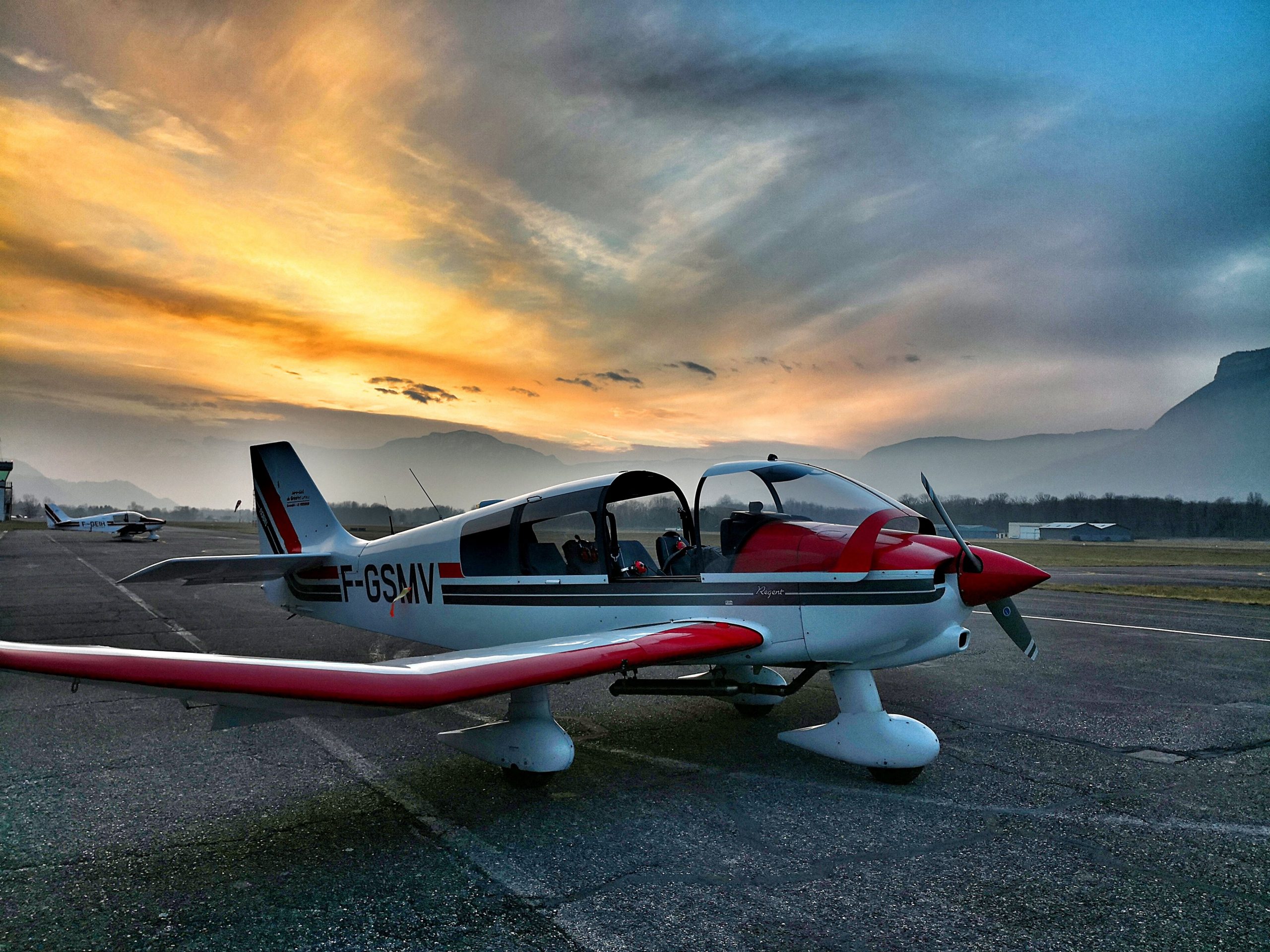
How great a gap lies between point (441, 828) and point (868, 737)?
288cm

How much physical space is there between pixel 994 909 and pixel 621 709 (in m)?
4.06

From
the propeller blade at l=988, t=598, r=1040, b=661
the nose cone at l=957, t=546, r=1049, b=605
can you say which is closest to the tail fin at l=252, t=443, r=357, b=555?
the nose cone at l=957, t=546, r=1049, b=605

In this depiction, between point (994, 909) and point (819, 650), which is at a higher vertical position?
point (819, 650)

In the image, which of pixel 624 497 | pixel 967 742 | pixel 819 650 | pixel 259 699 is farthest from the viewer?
pixel 624 497

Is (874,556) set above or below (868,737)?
above

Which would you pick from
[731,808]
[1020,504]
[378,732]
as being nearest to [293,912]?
[731,808]

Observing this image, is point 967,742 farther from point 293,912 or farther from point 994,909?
point 293,912

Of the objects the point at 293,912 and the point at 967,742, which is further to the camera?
the point at 967,742

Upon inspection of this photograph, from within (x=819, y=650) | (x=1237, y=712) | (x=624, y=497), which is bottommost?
(x=1237, y=712)

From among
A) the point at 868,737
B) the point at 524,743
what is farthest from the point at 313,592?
the point at 868,737

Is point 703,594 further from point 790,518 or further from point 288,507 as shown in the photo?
point 288,507

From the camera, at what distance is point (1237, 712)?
6.91m

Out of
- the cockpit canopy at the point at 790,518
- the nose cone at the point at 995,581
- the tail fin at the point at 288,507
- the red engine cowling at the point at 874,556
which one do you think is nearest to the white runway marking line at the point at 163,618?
the tail fin at the point at 288,507

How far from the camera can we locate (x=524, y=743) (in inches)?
185
